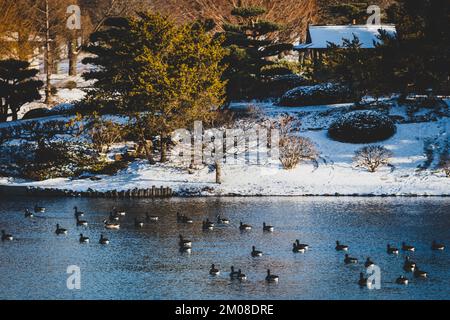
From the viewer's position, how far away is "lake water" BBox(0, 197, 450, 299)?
3884cm

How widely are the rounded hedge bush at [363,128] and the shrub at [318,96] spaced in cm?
701

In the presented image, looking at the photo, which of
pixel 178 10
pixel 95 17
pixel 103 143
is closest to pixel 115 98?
pixel 103 143

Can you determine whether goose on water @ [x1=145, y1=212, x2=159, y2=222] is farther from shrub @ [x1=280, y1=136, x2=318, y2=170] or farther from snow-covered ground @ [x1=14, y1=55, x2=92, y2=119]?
snow-covered ground @ [x1=14, y1=55, x2=92, y2=119]

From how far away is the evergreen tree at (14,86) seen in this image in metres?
81.8

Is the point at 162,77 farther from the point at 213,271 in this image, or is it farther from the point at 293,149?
the point at 213,271

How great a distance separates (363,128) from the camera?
70938 millimetres

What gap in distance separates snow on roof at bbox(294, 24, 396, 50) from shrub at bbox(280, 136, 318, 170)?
63.2 ft

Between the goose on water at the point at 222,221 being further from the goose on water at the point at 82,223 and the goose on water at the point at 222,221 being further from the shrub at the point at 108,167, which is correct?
the shrub at the point at 108,167

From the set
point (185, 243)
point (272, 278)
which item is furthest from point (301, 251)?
A: point (272, 278)

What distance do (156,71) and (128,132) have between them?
5.07m

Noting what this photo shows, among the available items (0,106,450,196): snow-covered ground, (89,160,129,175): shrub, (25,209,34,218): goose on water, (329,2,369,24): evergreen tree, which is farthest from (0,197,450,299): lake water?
(329,2,369,24): evergreen tree

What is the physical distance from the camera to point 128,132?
227ft

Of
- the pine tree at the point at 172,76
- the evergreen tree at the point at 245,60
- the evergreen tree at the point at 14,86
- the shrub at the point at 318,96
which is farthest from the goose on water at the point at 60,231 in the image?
the evergreen tree at the point at 14,86

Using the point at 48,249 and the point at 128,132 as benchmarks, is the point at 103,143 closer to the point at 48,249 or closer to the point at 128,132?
the point at 128,132
